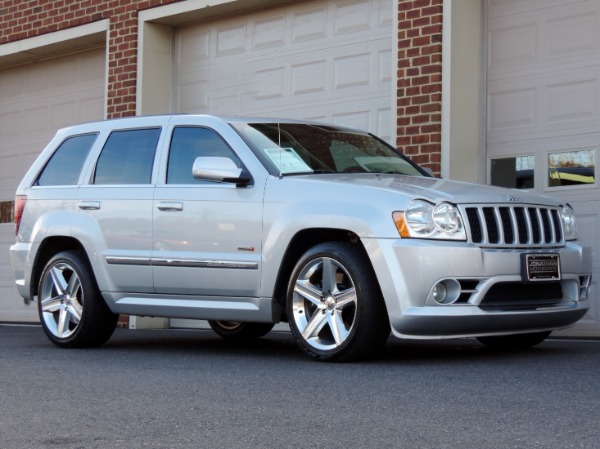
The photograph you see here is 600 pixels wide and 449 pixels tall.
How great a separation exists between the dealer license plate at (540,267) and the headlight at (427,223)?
462 mm

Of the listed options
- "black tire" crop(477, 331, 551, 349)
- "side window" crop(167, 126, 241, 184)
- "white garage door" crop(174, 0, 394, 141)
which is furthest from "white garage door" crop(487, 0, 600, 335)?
"side window" crop(167, 126, 241, 184)

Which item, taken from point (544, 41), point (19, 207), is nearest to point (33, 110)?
point (19, 207)

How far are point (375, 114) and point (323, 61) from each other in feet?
3.16

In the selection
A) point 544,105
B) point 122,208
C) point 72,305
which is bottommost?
point 72,305

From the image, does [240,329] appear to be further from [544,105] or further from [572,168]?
[544,105]

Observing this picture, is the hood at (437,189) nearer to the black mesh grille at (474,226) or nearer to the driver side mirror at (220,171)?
the black mesh grille at (474,226)

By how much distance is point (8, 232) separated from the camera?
16.3m

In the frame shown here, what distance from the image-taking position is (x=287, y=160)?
814 centimetres

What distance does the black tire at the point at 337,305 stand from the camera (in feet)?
23.7

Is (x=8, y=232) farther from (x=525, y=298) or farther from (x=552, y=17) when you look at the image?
(x=525, y=298)

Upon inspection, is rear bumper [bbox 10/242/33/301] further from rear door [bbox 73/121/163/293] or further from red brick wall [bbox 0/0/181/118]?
red brick wall [bbox 0/0/181/118]

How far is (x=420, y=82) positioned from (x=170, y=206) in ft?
12.0

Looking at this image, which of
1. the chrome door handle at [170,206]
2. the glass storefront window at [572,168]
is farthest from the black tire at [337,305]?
the glass storefront window at [572,168]

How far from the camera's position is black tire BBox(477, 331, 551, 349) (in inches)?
332
